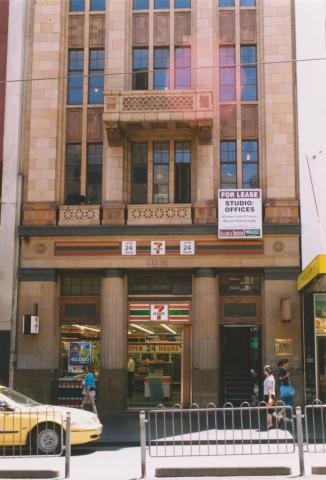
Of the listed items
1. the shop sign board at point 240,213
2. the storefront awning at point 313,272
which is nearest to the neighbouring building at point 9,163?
the shop sign board at point 240,213

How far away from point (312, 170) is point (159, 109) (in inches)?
225

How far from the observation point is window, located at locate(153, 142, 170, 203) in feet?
80.2

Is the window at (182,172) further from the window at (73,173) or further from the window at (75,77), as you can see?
the window at (75,77)

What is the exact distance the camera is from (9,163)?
24484 mm

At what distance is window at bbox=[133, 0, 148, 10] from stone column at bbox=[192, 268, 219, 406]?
33.0 ft

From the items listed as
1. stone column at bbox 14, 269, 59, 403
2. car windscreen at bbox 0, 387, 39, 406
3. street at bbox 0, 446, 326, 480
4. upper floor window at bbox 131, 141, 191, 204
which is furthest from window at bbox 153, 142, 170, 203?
street at bbox 0, 446, 326, 480

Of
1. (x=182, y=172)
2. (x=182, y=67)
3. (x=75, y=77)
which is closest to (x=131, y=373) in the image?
(x=182, y=172)

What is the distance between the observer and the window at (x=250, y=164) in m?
24.1

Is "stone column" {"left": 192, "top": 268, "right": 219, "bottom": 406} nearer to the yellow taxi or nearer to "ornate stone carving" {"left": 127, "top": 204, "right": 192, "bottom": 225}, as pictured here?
"ornate stone carving" {"left": 127, "top": 204, "right": 192, "bottom": 225}

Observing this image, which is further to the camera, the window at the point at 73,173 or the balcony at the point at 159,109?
the window at the point at 73,173

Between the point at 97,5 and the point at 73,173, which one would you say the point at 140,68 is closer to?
the point at 97,5

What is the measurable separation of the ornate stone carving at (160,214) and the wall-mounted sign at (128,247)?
73cm

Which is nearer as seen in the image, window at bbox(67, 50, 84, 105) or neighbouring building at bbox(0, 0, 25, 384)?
neighbouring building at bbox(0, 0, 25, 384)

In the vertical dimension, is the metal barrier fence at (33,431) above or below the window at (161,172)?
below
